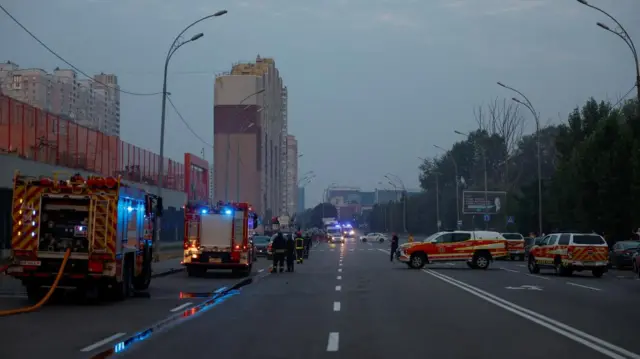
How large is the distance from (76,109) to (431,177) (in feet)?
290

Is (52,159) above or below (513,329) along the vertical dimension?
above

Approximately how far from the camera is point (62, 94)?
214 ft

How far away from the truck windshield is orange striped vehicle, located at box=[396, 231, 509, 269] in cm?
2259

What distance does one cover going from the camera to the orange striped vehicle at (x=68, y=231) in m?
19.4

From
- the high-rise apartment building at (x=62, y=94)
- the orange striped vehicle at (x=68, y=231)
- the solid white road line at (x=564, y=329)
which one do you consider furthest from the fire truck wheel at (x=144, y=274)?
the high-rise apartment building at (x=62, y=94)

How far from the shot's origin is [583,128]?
63.5m

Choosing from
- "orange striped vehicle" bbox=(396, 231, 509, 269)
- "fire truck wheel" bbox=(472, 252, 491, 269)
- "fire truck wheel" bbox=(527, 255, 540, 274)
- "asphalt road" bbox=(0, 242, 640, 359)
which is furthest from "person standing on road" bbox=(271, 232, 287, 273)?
"fire truck wheel" bbox=(527, 255, 540, 274)

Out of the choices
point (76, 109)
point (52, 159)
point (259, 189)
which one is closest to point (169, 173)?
point (76, 109)

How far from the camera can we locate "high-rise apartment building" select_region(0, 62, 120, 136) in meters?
60.6

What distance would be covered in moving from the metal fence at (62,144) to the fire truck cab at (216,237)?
37.7 feet

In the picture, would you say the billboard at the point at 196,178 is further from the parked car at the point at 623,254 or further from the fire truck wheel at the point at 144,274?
the fire truck wheel at the point at 144,274

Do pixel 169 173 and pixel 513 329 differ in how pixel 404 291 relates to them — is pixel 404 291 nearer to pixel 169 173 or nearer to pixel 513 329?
pixel 513 329

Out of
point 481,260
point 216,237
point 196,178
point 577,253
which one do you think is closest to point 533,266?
point 577,253

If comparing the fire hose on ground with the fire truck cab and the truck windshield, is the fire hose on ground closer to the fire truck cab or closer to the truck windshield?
Result: the truck windshield
